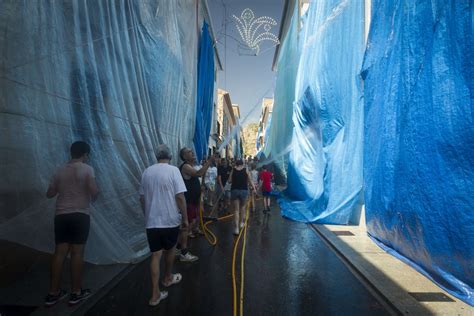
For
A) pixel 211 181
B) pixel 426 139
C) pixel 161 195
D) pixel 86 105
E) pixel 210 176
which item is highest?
pixel 86 105

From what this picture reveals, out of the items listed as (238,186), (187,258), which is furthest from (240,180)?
(187,258)

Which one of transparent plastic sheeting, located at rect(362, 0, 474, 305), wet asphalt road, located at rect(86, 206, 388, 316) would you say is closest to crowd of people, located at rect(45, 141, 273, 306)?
wet asphalt road, located at rect(86, 206, 388, 316)

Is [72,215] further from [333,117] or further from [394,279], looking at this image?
[333,117]

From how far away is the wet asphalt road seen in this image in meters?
3.21

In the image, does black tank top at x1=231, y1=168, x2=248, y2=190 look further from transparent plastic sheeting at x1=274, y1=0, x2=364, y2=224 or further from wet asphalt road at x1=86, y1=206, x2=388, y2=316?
transparent plastic sheeting at x1=274, y1=0, x2=364, y2=224

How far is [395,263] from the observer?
15.4 ft

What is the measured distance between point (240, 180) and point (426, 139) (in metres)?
3.80

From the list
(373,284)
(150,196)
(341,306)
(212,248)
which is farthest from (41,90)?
(373,284)

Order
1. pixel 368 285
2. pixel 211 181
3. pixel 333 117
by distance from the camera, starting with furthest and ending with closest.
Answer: pixel 211 181, pixel 333 117, pixel 368 285

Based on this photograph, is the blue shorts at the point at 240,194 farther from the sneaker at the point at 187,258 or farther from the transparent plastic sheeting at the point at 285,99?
the transparent plastic sheeting at the point at 285,99

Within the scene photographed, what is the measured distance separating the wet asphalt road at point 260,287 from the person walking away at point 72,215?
454mm

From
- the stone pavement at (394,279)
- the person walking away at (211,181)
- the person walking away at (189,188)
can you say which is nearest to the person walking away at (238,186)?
the person walking away at (189,188)

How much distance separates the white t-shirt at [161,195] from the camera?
326 centimetres

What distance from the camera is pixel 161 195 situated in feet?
10.8
